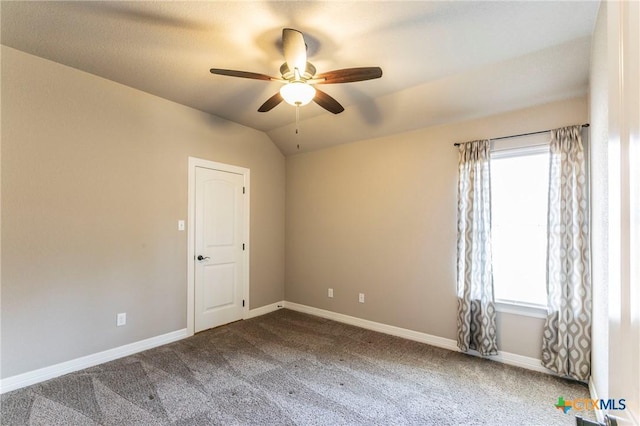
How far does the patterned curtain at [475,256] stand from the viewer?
3000mm

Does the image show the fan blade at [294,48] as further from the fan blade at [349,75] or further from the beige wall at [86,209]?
the beige wall at [86,209]

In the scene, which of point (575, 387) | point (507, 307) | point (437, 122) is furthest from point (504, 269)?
point (437, 122)

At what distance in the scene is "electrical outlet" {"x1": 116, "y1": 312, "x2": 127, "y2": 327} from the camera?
3.01 m

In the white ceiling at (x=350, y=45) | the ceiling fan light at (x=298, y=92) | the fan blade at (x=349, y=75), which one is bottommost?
the ceiling fan light at (x=298, y=92)

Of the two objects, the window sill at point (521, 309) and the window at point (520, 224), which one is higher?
the window at point (520, 224)

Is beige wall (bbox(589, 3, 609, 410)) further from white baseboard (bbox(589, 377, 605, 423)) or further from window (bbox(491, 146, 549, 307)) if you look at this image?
window (bbox(491, 146, 549, 307))

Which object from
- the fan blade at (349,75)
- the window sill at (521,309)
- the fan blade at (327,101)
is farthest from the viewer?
the window sill at (521,309)

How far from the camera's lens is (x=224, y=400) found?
2307mm

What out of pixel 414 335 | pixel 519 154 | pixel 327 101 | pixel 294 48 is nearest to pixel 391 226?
pixel 414 335

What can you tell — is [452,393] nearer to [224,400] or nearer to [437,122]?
[224,400]

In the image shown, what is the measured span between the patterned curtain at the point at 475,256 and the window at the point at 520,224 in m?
0.11

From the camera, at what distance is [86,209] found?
2822mm

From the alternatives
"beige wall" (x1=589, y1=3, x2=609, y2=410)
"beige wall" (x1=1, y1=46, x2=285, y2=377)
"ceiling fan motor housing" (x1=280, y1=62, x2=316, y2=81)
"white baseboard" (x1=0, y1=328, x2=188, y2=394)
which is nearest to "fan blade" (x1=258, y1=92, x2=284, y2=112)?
"ceiling fan motor housing" (x1=280, y1=62, x2=316, y2=81)

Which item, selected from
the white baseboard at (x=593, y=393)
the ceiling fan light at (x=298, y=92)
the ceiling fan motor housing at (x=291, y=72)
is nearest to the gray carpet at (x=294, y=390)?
the white baseboard at (x=593, y=393)
